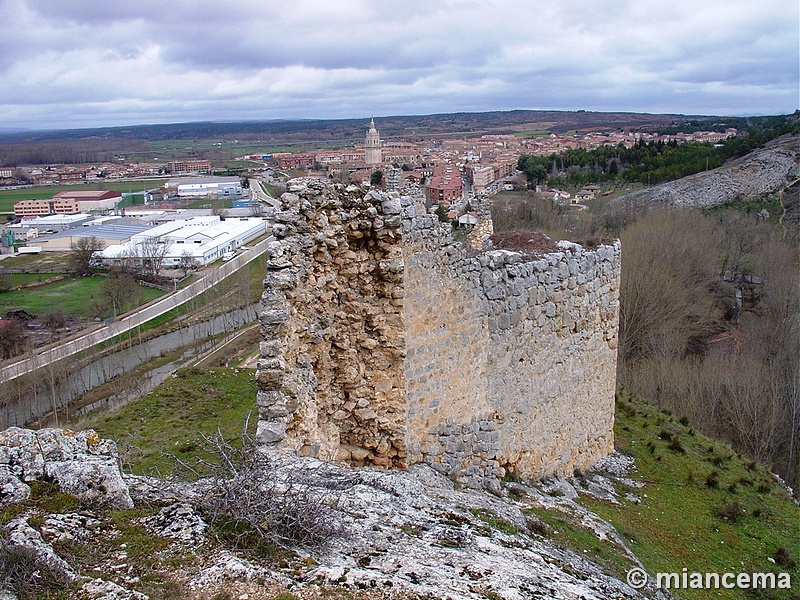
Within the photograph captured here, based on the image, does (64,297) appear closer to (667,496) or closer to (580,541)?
(667,496)

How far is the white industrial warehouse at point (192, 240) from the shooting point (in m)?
54.0

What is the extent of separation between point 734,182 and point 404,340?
53.2 meters

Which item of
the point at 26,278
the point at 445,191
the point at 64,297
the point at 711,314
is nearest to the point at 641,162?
the point at 445,191

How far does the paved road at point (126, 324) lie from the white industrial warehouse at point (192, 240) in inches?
138

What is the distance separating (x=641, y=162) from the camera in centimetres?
6394

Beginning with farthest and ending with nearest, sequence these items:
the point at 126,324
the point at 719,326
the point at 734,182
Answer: the point at 734,182
the point at 126,324
the point at 719,326

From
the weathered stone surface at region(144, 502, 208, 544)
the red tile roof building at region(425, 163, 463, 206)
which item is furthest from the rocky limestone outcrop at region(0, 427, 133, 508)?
the red tile roof building at region(425, 163, 463, 206)

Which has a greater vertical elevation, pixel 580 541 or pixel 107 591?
pixel 107 591

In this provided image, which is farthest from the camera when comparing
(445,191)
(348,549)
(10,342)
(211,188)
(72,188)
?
(72,188)

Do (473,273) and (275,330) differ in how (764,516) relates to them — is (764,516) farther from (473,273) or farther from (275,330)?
(275,330)

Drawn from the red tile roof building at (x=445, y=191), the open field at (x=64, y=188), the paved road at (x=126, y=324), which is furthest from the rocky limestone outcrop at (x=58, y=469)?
the open field at (x=64, y=188)

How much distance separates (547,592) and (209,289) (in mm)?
40138

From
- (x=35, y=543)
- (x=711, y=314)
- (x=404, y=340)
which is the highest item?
(x=404, y=340)

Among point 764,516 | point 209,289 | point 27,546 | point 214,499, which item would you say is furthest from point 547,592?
point 209,289
